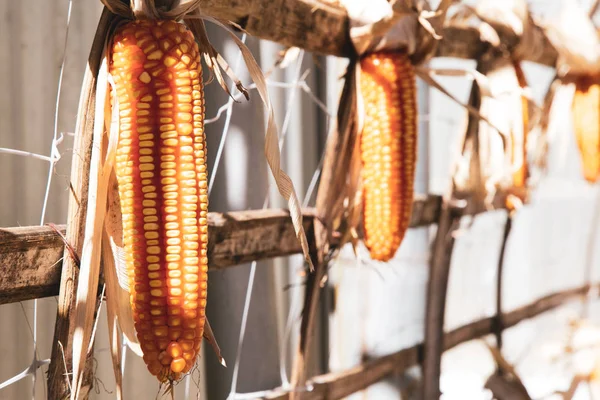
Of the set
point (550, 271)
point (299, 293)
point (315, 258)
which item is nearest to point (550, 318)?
point (550, 271)

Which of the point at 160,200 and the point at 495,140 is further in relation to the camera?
the point at 495,140

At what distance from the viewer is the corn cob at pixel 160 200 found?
27.2 inches

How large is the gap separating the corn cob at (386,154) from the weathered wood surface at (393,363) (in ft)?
1.22

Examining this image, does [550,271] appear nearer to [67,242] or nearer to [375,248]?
[375,248]

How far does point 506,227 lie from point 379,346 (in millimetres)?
520

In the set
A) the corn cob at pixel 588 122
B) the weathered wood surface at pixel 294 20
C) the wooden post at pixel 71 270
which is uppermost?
the weathered wood surface at pixel 294 20

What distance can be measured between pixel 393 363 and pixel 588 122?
84 centimetres

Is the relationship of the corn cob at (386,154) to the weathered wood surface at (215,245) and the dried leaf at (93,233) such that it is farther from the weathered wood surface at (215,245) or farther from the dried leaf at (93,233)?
the dried leaf at (93,233)

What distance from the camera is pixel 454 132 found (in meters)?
3.11

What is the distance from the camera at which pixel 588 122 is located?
185cm

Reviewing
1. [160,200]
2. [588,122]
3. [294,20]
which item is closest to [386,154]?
[294,20]

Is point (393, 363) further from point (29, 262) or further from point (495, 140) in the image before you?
point (29, 262)

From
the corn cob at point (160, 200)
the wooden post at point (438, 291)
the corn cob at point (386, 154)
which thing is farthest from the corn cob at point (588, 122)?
the corn cob at point (160, 200)

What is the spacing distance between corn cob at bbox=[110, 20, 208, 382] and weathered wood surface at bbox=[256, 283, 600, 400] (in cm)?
64
